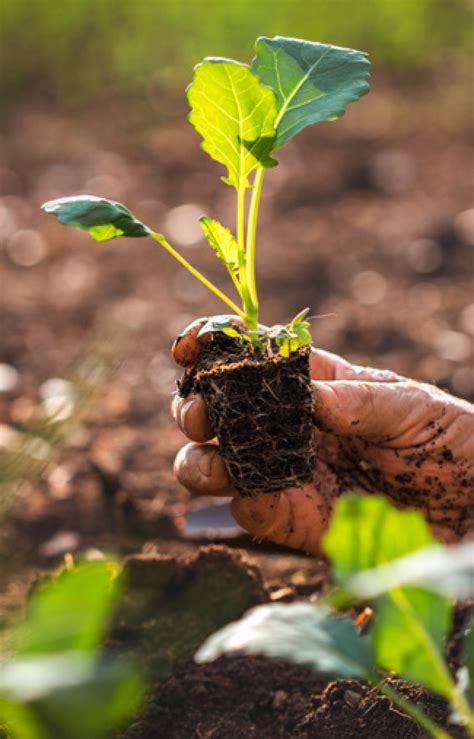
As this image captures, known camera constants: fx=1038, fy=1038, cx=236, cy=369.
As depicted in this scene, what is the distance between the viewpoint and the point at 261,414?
5.71 feet

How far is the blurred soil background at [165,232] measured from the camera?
9.52 ft

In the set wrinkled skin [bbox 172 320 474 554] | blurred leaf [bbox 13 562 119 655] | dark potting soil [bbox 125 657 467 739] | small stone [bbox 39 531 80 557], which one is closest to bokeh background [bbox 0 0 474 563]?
small stone [bbox 39 531 80 557]

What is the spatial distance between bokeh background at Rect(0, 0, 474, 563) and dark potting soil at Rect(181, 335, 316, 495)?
882 mm

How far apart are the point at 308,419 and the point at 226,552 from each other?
511 millimetres

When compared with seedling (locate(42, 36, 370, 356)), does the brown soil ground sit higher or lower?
lower

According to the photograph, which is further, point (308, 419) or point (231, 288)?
point (231, 288)

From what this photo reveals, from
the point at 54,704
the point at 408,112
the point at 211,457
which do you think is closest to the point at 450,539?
the point at 211,457

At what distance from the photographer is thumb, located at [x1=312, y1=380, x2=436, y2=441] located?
1.82 meters

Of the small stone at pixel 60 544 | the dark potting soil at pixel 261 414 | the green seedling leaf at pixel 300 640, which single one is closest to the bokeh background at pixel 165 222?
the small stone at pixel 60 544

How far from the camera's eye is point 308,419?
5.82 ft

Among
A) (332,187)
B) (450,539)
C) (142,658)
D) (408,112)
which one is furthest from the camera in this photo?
(408,112)

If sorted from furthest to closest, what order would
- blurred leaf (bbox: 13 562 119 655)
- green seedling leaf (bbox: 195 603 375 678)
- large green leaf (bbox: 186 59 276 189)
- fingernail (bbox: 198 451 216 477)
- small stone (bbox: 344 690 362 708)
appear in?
fingernail (bbox: 198 451 216 477) → small stone (bbox: 344 690 362 708) → large green leaf (bbox: 186 59 276 189) → green seedling leaf (bbox: 195 603 375 678) → blurred leaf (bbox: 13 562 119 655)

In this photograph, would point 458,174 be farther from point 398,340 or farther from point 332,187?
point 398,340

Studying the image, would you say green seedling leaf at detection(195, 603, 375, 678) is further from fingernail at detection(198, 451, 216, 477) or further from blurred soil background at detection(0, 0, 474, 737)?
blurred soil background at detection(0, 0, 474, 737)
